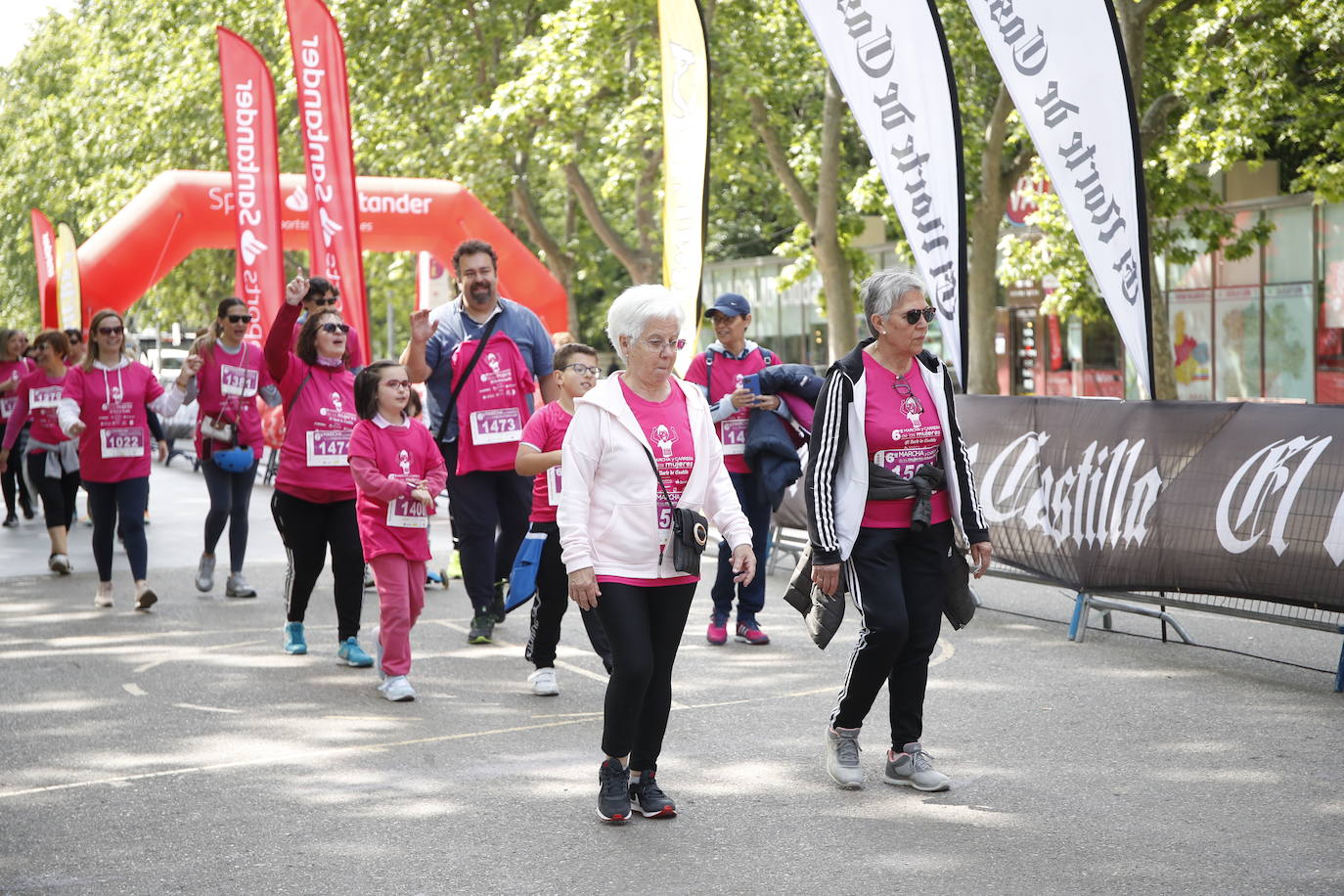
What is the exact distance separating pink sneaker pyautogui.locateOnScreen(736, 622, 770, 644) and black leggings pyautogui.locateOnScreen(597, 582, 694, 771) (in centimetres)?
332

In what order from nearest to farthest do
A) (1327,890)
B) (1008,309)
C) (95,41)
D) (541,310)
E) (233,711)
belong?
1. (1327,890)
2. (233,711)
3. (541,310)
4. (1008,309)
5. (95,41)

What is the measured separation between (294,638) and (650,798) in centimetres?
375

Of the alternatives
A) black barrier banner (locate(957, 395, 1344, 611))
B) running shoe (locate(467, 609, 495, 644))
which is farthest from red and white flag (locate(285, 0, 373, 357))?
black barrier banner (locate(957, 395, 1344, 611))

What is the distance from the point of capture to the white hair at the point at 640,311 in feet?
16.0

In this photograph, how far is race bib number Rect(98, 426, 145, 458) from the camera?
9688 millimetres

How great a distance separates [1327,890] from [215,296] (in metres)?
38.8

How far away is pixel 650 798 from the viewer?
509cm

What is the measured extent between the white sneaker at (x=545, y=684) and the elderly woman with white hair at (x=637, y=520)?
207cm

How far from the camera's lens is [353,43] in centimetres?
2648

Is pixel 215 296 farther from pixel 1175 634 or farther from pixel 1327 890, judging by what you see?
pixel 1327 890

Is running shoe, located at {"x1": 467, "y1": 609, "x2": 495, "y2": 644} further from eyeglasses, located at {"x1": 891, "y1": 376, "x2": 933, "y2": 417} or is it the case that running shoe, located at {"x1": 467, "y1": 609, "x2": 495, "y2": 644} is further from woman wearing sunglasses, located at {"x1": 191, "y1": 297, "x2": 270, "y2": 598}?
eyeglasses, located at {"x1": 891, "y1": 376, "x2": 933, "y2": 417}

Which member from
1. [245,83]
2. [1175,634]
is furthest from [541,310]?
[1175,634]

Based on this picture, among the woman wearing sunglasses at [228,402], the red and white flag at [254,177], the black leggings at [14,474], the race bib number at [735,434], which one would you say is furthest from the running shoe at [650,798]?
the black leggings at [14,474]

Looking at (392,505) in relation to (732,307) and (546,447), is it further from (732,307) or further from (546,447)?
(732,307)
